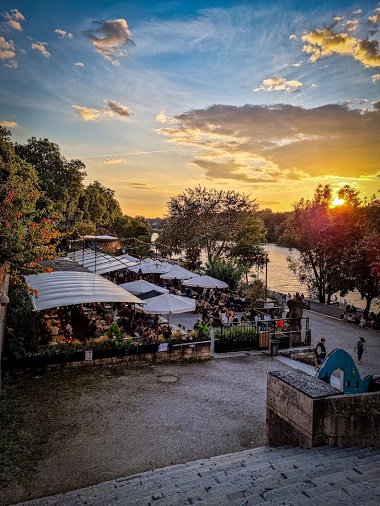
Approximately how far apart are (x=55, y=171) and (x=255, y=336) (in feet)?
104

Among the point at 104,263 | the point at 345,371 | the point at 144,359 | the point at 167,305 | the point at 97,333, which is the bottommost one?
the point at 144,359

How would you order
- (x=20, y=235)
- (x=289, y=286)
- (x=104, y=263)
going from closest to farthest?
(x=20, y=235)
(x=104, y=263)
(x=289, y=286)

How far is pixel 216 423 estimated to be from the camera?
27.5 feet

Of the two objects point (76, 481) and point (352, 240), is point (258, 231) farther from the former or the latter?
point (76, 481)

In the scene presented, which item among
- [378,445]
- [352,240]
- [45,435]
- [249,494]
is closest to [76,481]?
[45,435]

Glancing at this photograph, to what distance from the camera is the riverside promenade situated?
163 inches

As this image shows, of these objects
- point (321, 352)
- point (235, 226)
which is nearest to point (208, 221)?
point (235, 226)

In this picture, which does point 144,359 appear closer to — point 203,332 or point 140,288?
point 203,332

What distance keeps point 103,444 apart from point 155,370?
14.8 feet

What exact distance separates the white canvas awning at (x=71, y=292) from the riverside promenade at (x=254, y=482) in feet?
23.0

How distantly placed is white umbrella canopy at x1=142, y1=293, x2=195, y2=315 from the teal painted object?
8.10m

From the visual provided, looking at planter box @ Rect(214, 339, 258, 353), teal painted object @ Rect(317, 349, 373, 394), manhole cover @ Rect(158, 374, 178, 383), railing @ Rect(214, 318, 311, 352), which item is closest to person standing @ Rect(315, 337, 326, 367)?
railing @ Rect(214, 318, 311, 352)

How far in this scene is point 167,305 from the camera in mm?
14719

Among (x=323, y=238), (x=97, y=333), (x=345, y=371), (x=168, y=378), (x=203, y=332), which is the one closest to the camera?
(x=345, y=371)
